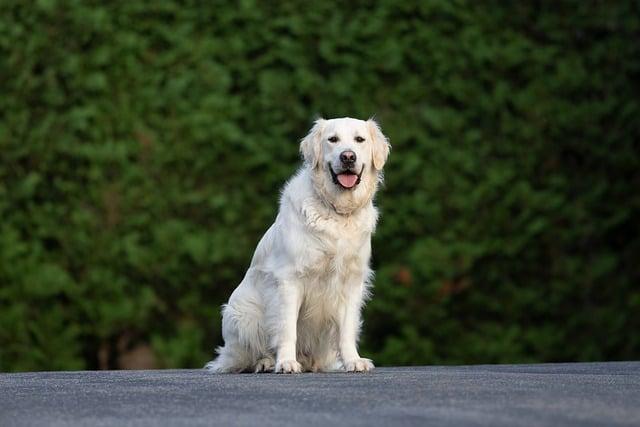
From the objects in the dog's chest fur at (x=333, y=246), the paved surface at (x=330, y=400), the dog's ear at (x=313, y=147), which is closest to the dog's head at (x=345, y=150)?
the dog's ear at (x=313, y=147)

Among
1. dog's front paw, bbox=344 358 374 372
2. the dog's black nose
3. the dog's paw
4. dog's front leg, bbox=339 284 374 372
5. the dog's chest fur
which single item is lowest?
the dog's paw

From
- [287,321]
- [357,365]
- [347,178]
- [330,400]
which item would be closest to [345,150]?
[347,178]

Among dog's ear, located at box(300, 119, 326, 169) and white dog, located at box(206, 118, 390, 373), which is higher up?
dog's ear, located at box(300, 119, 326, 169)

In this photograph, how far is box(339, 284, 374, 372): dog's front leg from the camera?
18.9 feet

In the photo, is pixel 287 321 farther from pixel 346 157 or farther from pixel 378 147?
pixel 378 147

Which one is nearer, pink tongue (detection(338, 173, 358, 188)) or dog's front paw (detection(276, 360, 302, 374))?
dog's front paw (detection(276, 360, 302, 374))

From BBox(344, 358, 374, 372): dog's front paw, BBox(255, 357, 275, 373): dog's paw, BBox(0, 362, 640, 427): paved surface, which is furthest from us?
BBox(255, 357, 275, 373): dog's paw

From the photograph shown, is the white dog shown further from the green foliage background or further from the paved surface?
the green foliage background

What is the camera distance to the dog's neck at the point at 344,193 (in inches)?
230

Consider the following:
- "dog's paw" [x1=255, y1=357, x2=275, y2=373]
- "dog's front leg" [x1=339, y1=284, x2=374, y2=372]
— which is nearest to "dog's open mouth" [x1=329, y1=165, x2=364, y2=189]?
"dog's front leg" [x1=339, y1=284, x2=374, y2=372]

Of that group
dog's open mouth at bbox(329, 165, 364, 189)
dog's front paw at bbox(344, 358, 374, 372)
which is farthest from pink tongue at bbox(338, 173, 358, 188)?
dog's front paw at bbox(344, 358, 374, 372)

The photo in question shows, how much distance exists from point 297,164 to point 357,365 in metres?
2.34

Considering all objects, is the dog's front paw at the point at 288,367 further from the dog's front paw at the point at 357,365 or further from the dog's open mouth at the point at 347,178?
the dog's open mouth at the point at 347,178

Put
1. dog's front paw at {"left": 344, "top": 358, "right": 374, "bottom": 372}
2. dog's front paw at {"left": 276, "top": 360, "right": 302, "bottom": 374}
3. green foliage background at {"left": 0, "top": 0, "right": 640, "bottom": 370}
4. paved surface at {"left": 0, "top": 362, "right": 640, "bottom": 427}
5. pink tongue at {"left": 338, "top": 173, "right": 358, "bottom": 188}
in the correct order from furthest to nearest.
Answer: green foliage background at {"left": 0, "top": 0, "right": 640, "bottom": 370}
pink tongue at {"left": 338, "top": 173, "right": 358, "bottom": 188}
dog's front paw at {"left": 344, "top": 358, "right": 374, "bottom": 372}
dog's front paw at {"left": 276, "top": 360, "right": 302, "bottom": 374}
paved surface at {"left": 0, "top": 362, "right": 640, "bottom": 427}
